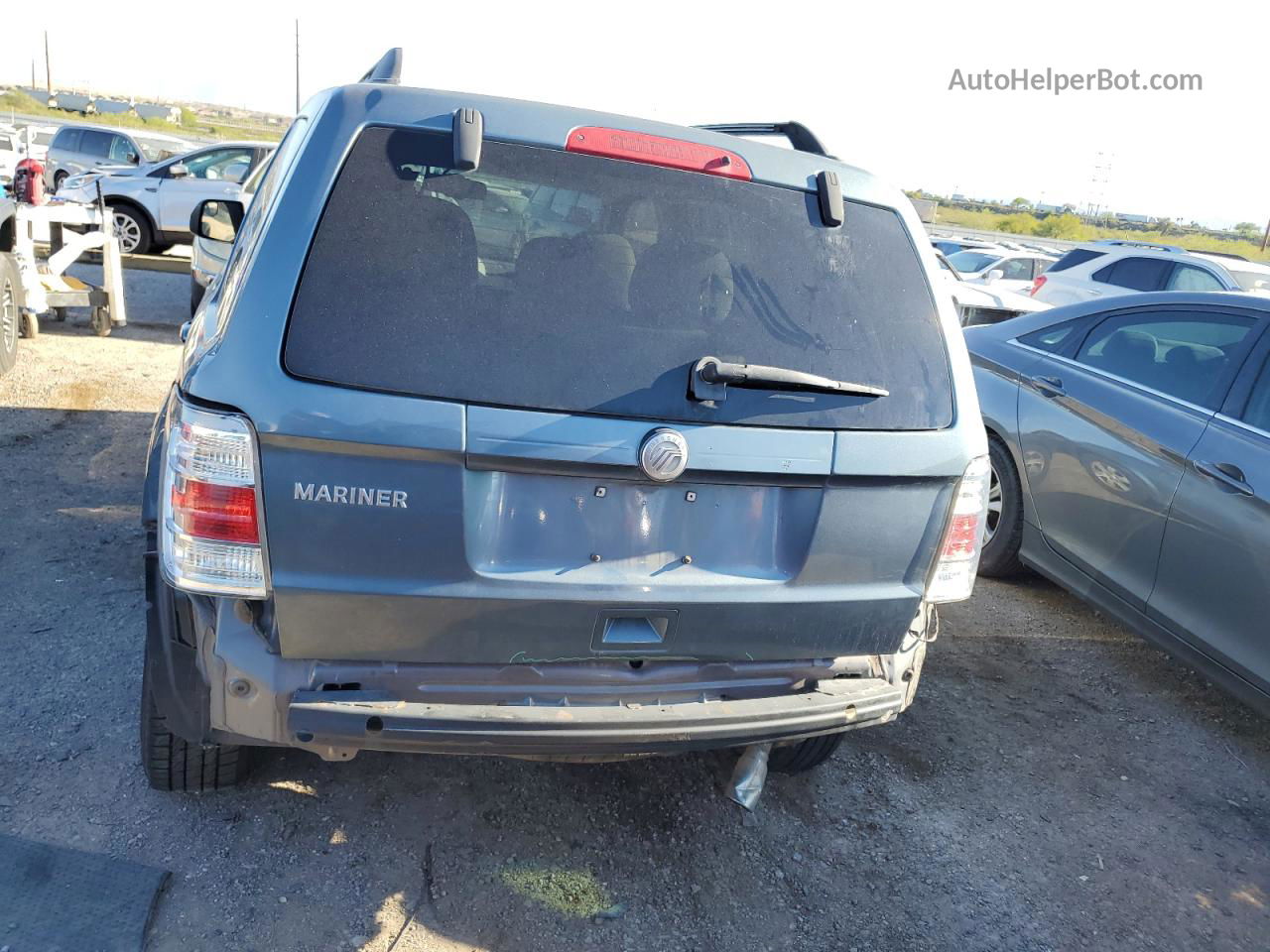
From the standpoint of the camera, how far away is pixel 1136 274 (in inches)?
526

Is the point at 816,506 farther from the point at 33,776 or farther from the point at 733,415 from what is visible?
the point at 33,776

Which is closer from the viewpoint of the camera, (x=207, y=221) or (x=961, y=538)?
(x=961, y=538)

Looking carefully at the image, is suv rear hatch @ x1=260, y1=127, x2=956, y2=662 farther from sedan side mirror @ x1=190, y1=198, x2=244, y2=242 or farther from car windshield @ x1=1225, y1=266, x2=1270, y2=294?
car windshield @ x1=1225, y1=266, x2=1270, y2=294

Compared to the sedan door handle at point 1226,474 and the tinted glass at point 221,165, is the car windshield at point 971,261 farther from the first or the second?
the sedan door handle at point 1226,474

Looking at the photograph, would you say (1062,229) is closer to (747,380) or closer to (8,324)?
(8,324)

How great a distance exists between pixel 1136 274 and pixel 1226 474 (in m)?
10.7

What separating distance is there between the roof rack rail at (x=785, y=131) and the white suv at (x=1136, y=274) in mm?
9921

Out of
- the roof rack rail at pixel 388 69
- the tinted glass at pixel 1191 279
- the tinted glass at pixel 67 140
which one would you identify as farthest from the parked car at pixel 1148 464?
the tinted glass at pixel 67 140

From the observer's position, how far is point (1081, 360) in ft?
16.5

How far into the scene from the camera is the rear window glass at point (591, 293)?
7.31ft

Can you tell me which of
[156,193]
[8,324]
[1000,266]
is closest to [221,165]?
[156,193]

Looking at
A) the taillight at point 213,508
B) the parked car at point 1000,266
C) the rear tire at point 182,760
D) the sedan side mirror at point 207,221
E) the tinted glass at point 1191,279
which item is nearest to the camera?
the taillight at point 213,508

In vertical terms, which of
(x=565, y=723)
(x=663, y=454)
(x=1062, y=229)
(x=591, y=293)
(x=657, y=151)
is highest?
(x=657, y=151)

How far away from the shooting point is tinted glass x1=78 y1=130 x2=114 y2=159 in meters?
20.2
